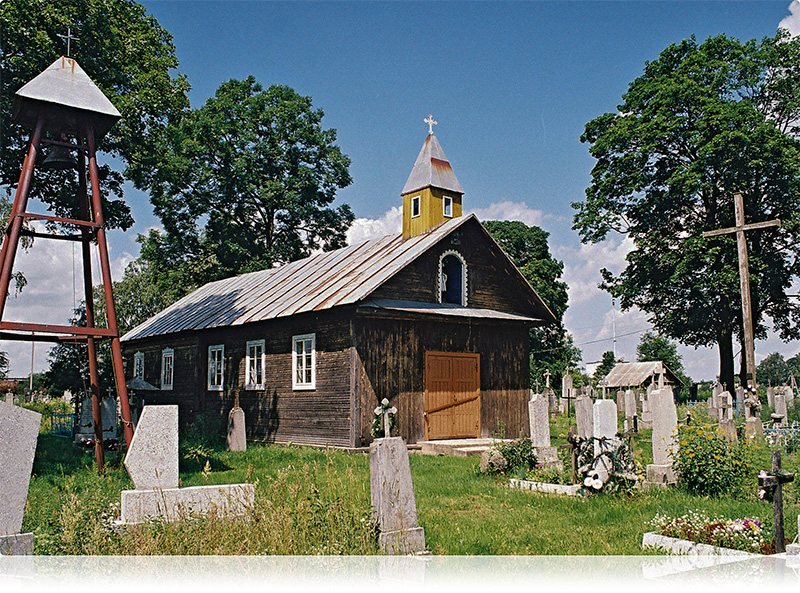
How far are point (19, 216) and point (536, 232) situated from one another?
38.9 m

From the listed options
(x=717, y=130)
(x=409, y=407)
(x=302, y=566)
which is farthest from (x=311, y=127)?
(x=302, y=566)

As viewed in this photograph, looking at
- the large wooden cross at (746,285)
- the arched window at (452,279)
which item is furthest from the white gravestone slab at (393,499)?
the large wooden cross at (746,285)

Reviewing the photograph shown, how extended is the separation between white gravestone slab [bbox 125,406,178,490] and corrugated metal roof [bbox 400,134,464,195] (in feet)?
47.6

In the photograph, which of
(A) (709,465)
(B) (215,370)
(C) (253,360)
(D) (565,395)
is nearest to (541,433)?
(A) (709,465)

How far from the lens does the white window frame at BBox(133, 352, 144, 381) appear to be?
2933cm

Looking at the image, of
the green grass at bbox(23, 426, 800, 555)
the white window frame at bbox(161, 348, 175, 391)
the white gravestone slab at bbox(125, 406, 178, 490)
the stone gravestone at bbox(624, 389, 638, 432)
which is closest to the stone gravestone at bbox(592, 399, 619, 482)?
the green grass at bbox(23, 426, 800, 555)

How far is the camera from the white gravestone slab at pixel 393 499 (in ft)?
21.2

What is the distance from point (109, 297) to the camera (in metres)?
12.9

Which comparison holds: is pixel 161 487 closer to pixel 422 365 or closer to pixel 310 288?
pixel 422 365

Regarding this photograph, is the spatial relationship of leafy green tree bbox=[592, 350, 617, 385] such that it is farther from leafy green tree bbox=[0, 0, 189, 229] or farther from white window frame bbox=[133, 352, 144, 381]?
leafy green tree bbox=[0, 0, 189, 229]

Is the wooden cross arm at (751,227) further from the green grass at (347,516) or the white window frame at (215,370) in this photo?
the white window frame at (215,370)

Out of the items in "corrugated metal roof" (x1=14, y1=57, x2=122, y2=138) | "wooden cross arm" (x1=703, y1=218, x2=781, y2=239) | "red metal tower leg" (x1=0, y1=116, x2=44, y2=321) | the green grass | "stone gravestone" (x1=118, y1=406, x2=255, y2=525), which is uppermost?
"corrugated metal roof" (x1=14, y1=57, x2=122, y2=138)

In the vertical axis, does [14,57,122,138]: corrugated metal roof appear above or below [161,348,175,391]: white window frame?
above

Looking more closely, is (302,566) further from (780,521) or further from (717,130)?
(717,130)
